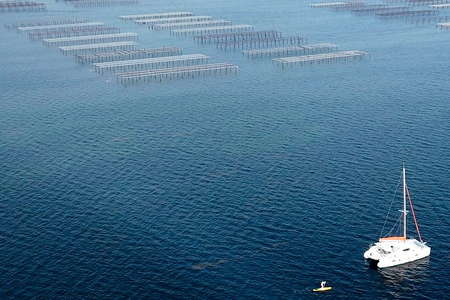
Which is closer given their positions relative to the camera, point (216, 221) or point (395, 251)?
point (395, 251)

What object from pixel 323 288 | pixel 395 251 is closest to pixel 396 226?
pixel 395 251

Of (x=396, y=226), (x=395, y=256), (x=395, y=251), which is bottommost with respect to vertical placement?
(x=395, y=256)

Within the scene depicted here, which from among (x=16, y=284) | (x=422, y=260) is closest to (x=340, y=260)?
(x=422, y=260)

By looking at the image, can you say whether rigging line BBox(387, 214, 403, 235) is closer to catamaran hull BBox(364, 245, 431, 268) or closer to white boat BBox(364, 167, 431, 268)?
white boat BBox(364, 167, 431, 268)

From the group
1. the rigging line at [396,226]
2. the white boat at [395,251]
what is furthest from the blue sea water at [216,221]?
the rigging line at [396,226]

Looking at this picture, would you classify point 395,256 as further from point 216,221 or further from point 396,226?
point 216,221

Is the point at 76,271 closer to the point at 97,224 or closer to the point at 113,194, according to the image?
the point at 97,224

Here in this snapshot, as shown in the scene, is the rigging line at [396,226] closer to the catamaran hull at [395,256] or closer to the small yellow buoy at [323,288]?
the catamaran hull at [395,256]

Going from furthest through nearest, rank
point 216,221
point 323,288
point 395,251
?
point 216,221 → point 395,251 → point 323,288

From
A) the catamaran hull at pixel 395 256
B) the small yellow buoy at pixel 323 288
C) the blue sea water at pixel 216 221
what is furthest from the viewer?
the catamaran hull at pixel 395 256

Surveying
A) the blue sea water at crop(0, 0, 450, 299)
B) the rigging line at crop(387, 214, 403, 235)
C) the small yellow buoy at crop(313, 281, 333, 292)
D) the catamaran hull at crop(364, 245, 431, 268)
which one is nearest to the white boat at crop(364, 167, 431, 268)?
the catamaran hull at crop(364, 245, 431, 268)

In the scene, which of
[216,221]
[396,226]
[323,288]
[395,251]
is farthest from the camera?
[216,221]
